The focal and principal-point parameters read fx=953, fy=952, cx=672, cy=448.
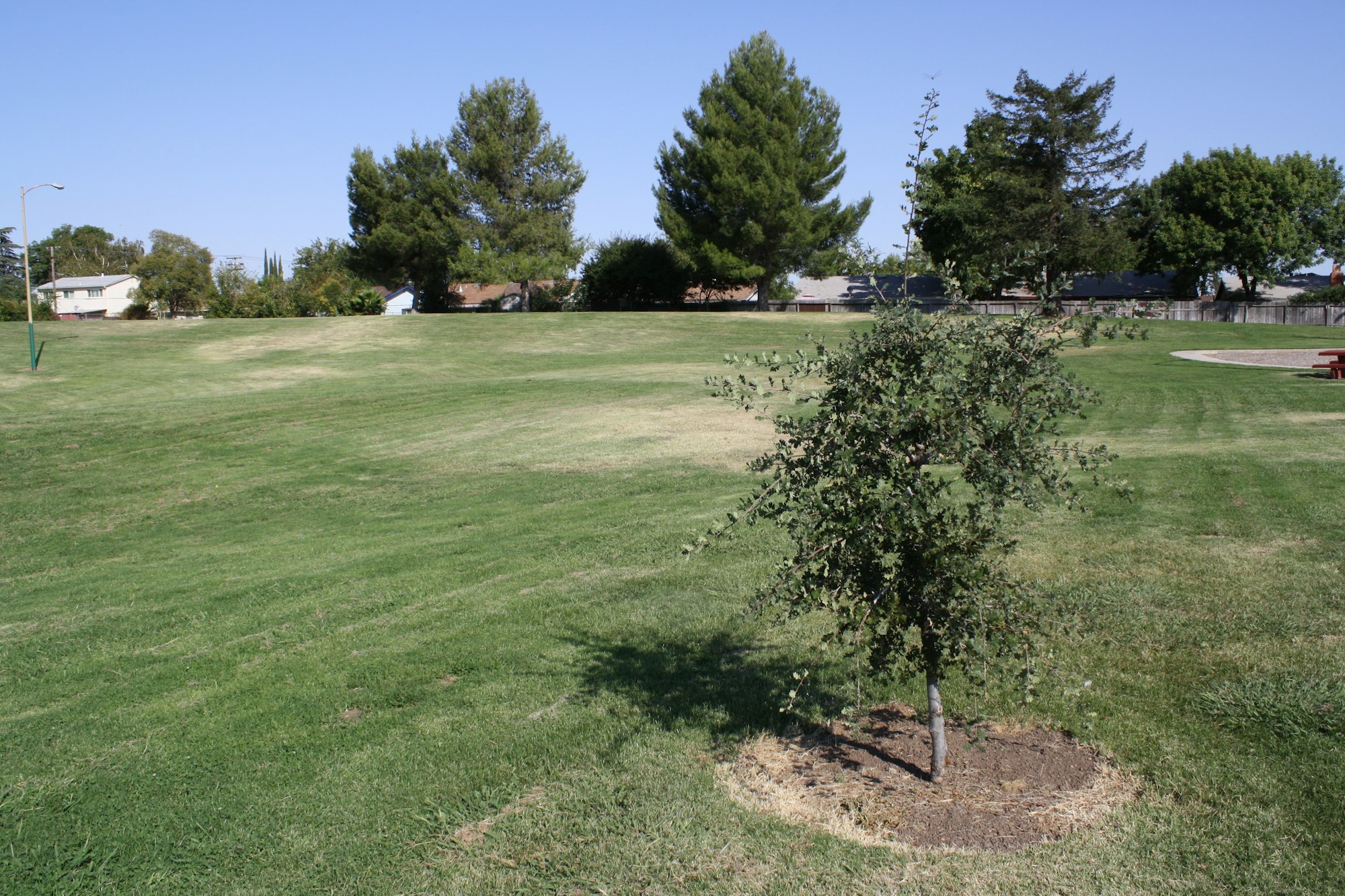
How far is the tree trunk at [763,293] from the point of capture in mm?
62781

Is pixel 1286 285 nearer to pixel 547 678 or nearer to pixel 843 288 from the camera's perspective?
pixel 843 288

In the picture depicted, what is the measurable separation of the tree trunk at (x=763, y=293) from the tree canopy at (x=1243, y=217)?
25.2m

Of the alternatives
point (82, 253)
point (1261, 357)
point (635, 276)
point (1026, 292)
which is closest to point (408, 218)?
point (635, 276)

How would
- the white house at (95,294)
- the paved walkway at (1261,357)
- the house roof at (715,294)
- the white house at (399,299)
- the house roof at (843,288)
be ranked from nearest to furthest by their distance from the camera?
the paved walkway at (1261,357) < the house roof at (715,294) < the house roof at (843,288) < the white house at (95,294) < the white house at (399,299)

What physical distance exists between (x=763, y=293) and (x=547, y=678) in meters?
59.1

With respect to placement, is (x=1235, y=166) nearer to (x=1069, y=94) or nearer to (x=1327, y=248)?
(x=1327, y=248)

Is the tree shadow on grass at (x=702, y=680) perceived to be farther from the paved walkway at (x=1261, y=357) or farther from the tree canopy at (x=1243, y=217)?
the tree canopy at (x=1243, y=217)

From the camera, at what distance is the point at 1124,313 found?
432 cm

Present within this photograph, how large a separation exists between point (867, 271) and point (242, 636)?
222 inches

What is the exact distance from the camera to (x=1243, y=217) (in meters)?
65.2

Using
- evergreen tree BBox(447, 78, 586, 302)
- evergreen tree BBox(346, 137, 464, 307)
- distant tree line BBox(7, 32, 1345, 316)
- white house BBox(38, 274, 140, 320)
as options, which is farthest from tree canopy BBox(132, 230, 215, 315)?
white house BBox(38, 274, 140, 320)

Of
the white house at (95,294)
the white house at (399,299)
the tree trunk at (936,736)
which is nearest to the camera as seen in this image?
the tree trunk at (936,736)

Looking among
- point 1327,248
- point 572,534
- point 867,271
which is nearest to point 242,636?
point 572,534

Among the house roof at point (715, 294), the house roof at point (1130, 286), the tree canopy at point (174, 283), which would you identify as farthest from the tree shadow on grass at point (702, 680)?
the tree canopy at point (174, 283)
